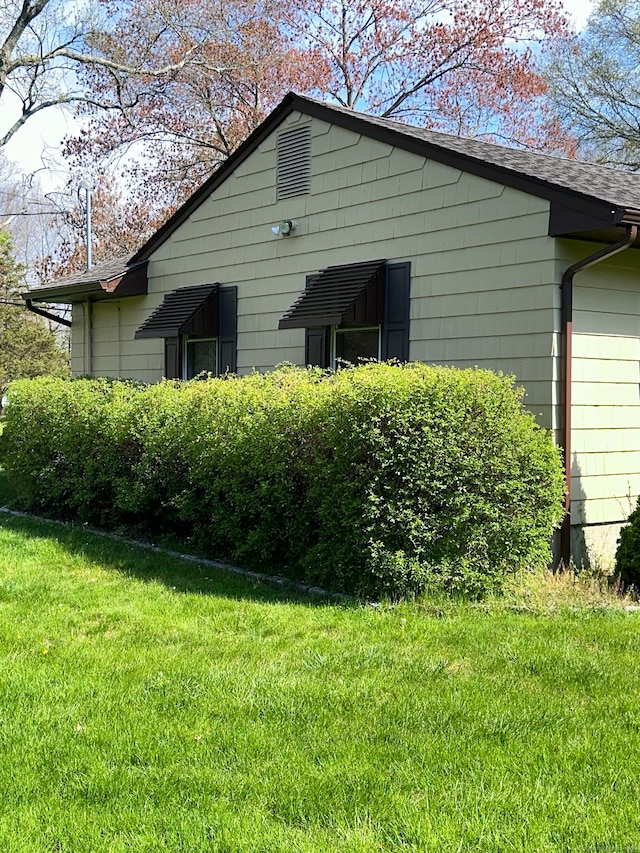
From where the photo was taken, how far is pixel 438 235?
25.6ft

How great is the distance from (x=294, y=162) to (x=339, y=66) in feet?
46.9

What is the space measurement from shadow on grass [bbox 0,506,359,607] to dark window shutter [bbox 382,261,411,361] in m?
2.64

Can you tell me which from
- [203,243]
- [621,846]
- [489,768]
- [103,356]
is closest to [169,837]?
[489,768]

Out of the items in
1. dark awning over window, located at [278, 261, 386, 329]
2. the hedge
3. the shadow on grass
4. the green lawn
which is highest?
dark awning over window, located at [278, 261, 386, 329]

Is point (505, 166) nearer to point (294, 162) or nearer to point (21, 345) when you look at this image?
point (294, 162)

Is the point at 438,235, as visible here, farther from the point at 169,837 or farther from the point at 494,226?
the point at 169,837

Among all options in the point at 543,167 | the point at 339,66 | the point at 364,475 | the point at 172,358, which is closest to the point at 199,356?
the point at 172,358

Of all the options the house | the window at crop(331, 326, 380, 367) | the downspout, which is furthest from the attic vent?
the downspout

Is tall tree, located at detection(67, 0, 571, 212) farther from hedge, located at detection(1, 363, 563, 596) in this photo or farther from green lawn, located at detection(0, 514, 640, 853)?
green lawn, located at detection(0, 514, 640, 853)

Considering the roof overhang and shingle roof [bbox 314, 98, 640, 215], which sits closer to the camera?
shingle roof [bbox 314, 98, 640, 215]

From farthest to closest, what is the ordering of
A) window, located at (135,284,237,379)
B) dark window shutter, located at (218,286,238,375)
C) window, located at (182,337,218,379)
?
window, located at (182,337,218,379) < window, located at (135,284,237,379) < dark window shutter, located at (218,286,238,375)

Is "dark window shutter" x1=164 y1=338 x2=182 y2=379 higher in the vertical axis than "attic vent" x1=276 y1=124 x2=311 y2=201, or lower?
lower

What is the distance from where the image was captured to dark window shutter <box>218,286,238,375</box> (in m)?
10.2

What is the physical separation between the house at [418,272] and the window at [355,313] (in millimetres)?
19
